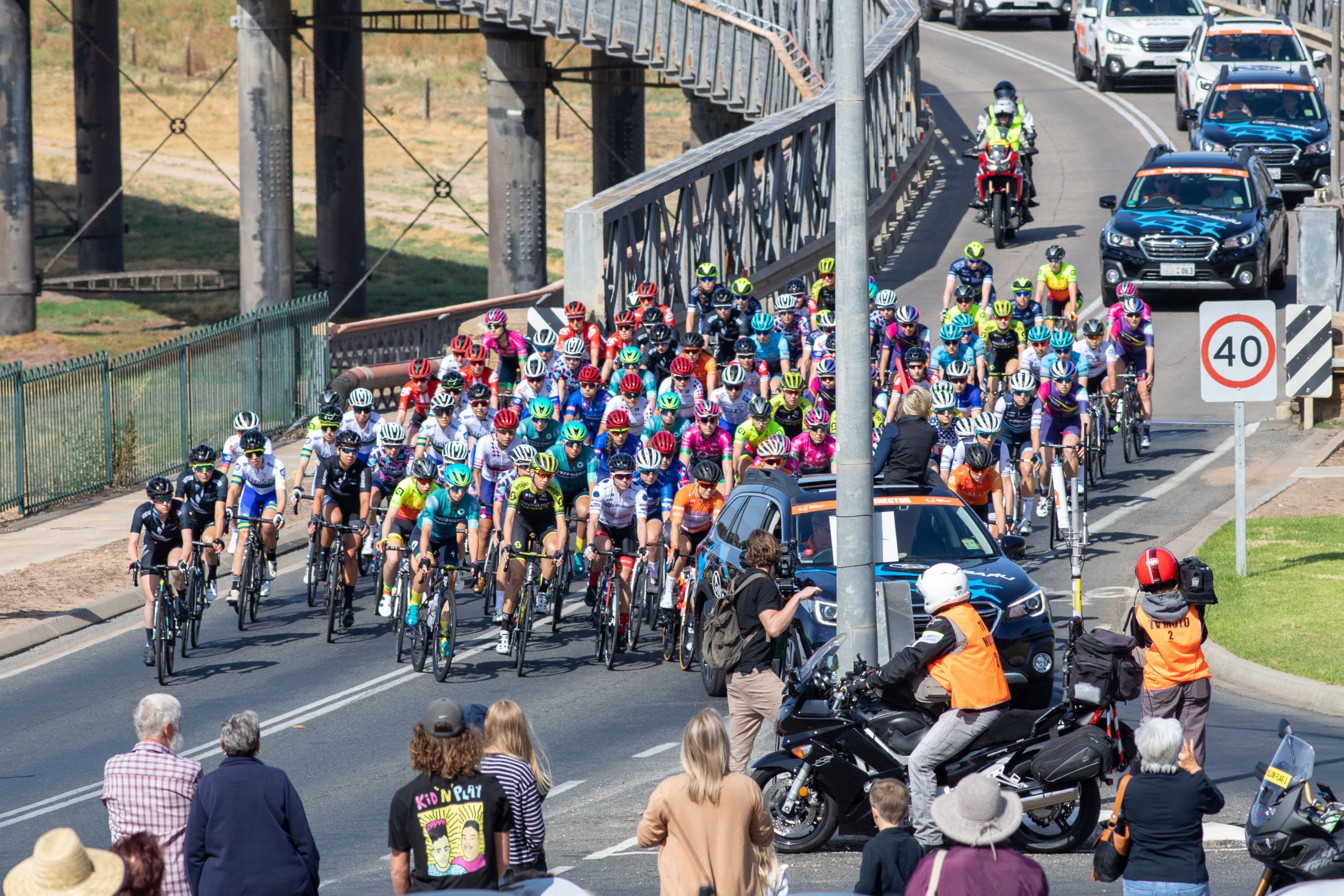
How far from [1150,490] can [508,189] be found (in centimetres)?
2011

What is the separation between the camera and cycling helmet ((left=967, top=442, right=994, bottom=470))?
1764cm

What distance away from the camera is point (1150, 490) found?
21984 millimetres

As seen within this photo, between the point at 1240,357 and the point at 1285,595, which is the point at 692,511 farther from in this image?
the point at 1285,595

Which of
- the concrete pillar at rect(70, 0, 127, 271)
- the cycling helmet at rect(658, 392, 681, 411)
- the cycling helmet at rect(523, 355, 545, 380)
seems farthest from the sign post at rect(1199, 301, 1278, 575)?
the concrete pillar at rect(70, 0, 127, 271)

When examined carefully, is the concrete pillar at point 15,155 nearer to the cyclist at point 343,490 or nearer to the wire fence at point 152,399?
the wire fence at point 152,399

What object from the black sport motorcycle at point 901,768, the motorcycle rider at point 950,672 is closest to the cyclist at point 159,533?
the black sport motorcycle at point 901,768

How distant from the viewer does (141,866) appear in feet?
22.4

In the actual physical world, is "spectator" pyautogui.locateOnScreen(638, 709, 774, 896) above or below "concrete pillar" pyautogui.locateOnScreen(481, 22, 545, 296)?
below

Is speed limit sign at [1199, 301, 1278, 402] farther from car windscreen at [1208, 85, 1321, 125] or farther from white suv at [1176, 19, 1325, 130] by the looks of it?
white suv at [1176, 19, 1325, 130]

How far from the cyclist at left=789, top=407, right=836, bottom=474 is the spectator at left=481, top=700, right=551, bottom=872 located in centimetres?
961

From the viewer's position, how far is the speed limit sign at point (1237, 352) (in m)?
17.6

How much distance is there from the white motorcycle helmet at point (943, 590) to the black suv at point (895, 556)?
3037mm

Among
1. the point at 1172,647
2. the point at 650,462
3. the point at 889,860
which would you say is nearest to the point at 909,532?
the point at 650,462

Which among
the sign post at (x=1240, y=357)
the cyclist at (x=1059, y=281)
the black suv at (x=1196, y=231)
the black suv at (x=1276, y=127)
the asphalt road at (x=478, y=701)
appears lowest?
the asphalt road at (x=478, y=701)
